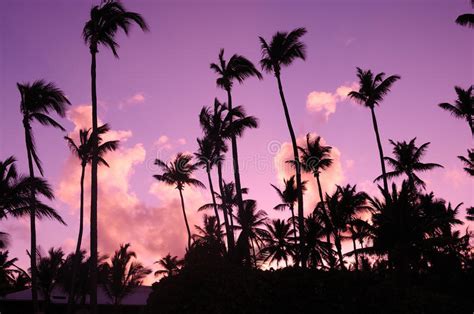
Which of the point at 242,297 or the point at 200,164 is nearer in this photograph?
the point at 242,297

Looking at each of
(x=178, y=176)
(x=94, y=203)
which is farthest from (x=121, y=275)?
(x=94, y=203)

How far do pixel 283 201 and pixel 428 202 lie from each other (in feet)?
58.8

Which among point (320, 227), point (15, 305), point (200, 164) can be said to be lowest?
point (15, 305)

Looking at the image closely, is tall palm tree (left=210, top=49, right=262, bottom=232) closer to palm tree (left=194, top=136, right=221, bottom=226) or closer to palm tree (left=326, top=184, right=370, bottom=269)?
palm tree (left=194, top=136, right=221, bottom=226)

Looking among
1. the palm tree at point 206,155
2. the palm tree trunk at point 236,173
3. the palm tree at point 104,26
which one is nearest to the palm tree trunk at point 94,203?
→ the palm tree at point 104,26

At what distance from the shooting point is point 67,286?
41.2m

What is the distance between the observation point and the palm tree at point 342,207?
37812mm

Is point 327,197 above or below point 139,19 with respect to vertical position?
below

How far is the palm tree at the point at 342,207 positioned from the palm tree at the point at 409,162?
243 inches

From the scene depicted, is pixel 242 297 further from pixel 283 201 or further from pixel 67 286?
pixel 67 286

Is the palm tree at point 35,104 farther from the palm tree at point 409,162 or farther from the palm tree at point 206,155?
the palm tree at point 409,162

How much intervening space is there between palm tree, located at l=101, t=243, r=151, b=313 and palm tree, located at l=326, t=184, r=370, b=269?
22.9 m

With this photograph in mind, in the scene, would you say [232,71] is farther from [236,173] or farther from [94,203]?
[94,203]

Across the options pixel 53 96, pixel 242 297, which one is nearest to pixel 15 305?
pixel 53 96
